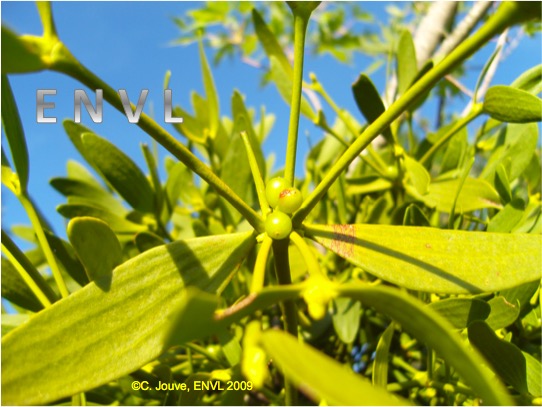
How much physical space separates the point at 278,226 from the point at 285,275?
0.16 feet

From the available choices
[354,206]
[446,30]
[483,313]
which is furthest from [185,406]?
[446,30]

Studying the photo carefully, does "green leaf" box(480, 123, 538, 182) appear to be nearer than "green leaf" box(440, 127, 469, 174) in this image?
Yes

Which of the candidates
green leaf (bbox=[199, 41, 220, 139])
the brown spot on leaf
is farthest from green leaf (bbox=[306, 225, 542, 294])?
green leaf (bbox=[199, 41, 220, 139])

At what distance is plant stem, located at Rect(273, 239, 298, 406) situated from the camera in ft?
1.33

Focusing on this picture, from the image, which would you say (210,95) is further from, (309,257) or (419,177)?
(309,257)

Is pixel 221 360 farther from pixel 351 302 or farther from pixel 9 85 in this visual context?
pixel 9 85

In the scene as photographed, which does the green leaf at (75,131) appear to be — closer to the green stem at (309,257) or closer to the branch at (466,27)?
the green stem at (309,257)

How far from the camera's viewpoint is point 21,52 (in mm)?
286

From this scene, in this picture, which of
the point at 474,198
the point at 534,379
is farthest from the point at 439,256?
the point at 474,198

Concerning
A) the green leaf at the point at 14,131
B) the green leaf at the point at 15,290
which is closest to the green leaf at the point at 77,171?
the green leaf at the point at 15,290

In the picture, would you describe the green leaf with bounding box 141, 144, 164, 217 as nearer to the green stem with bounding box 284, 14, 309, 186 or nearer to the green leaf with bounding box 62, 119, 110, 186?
the green leaf with bounding box 62, 119, 110, 186

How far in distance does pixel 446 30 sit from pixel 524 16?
38.1 inches

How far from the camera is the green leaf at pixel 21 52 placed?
0.28 m

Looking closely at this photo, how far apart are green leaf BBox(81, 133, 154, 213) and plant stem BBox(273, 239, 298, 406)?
0.31 meters
